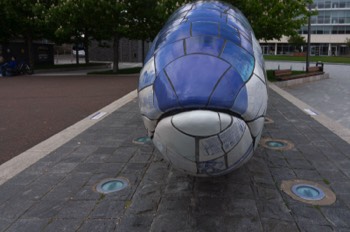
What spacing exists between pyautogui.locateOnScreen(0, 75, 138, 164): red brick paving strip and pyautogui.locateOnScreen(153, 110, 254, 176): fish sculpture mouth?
3949mm

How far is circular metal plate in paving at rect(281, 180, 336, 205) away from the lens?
407cm

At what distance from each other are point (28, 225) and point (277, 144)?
14.5 feet

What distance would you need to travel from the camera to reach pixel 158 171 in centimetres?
502

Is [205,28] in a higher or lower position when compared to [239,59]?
higher

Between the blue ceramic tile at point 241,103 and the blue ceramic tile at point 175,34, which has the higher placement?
the blue ceramic tile at point 175,34

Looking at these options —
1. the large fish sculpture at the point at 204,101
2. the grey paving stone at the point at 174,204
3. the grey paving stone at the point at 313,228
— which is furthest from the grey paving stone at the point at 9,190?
the grey paving stone at the point at 313,228

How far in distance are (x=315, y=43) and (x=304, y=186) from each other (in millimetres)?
79968

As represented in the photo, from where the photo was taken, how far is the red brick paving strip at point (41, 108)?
7129 millimetres

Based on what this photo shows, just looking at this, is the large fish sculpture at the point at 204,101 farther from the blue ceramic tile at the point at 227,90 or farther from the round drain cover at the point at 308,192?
the round drain cover at the point at 308,192

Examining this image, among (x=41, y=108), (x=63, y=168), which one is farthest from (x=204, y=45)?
(x=41, y=108)

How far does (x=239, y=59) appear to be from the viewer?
3.23 m

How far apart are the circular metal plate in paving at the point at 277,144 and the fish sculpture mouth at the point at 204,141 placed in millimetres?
3192

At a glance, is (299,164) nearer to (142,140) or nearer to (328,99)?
(142,140)

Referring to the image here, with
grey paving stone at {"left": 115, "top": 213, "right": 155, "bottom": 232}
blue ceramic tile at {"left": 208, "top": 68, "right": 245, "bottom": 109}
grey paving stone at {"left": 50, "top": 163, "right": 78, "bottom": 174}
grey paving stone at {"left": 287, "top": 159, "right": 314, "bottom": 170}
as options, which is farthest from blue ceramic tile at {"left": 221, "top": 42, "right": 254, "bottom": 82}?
grey paving stone at {"left": 50, "top": 163, "right": 78, "bottom": 174}
